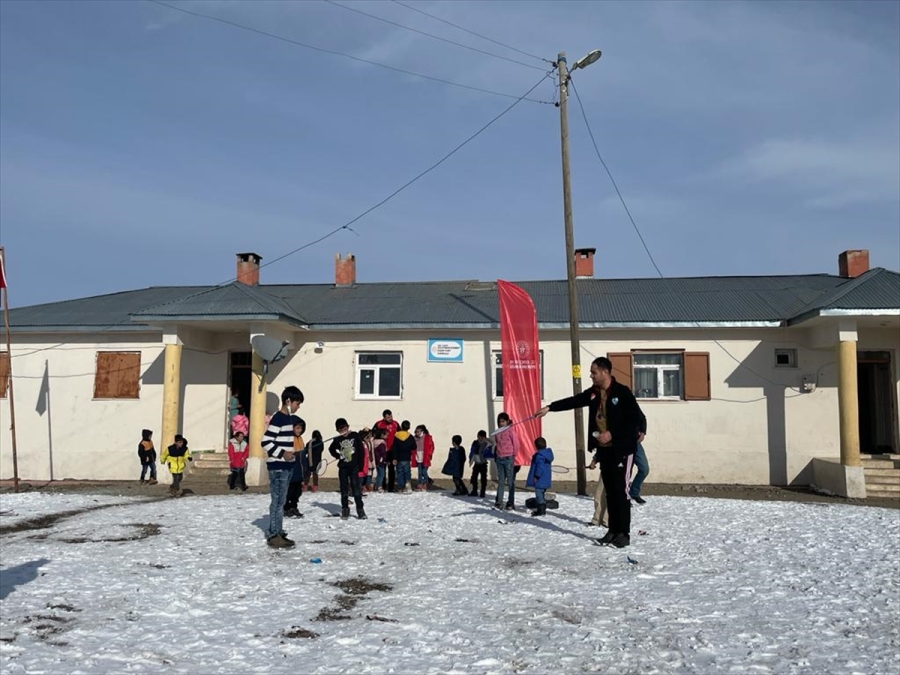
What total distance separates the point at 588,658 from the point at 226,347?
55.8 ft

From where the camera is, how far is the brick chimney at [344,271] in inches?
966

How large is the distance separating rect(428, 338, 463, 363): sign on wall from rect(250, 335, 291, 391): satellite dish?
151 inches

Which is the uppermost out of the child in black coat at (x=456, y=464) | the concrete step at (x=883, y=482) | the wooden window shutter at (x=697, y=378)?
the wooden window shutter at (x=697, y=378)

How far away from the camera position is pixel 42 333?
20.4m

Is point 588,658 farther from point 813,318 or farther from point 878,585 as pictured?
point 813,318

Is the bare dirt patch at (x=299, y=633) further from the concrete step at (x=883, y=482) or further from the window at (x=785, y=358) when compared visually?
the window at (x=785, y=358)

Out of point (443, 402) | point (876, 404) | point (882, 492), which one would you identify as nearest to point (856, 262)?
point (876, 404)

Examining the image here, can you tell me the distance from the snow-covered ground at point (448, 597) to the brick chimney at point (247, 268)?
550 inches

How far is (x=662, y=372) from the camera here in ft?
62.5

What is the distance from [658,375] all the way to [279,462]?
491 inches

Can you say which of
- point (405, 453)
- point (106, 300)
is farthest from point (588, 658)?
point (106, 300)

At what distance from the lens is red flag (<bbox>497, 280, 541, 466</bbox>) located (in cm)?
1778

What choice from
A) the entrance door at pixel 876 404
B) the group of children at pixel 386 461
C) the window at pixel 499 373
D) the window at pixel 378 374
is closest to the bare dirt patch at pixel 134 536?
the group of children at pixel 386 461

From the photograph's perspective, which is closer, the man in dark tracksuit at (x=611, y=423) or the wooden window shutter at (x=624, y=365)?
the man in dark tracksuit at (x=611, y=423)
